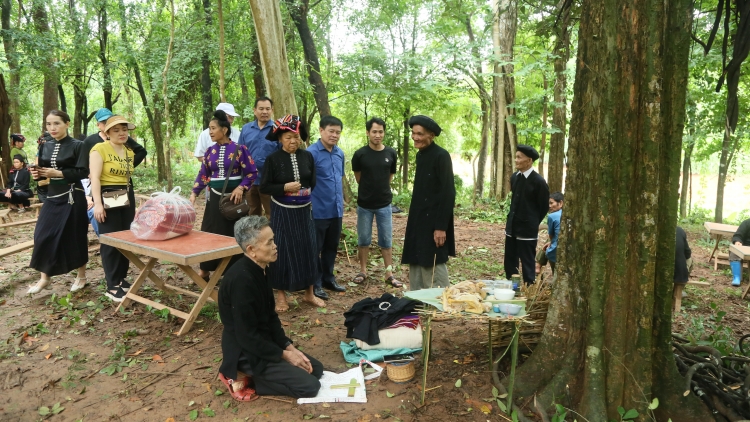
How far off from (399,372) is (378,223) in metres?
2.57

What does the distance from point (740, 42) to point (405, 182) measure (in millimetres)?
14498

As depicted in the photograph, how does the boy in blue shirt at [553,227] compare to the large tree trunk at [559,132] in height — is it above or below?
below

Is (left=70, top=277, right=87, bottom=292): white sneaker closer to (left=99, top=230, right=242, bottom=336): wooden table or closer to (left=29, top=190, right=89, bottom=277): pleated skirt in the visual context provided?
(left=29, top=190, right=89, bottom=277): pleated skirt

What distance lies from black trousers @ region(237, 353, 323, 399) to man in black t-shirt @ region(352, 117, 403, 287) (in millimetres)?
2701

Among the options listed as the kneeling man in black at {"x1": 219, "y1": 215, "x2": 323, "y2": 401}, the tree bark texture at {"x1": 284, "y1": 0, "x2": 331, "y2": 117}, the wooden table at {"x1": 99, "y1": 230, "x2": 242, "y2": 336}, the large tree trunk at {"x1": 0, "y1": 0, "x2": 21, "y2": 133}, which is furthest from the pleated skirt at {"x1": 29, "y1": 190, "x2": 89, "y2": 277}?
the large tree trunk at {"x1": 0, "y1": 0, "x2": 21, "y2": 133}

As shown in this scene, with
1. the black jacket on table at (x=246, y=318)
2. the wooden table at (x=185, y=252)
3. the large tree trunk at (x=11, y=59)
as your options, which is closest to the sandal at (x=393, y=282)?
the wooden table at (x=185, y=252)

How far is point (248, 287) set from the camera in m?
3.22

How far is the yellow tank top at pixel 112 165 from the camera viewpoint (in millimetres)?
4766

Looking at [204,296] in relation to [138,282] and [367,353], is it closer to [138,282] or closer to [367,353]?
[138,282]

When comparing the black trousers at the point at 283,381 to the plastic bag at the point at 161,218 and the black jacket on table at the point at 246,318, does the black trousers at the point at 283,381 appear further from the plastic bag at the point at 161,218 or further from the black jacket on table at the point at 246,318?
the plastic bag at the point at 161,218

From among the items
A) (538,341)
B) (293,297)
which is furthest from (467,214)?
(538,341)

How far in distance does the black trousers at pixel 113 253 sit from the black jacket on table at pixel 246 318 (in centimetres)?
235

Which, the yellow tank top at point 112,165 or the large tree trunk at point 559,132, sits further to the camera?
the large tree trunk at point 559,132

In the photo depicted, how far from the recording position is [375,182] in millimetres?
5672
